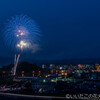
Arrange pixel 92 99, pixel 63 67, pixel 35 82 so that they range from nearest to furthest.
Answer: pixel 92 99 → pixel 35 82 → pixel 63 67

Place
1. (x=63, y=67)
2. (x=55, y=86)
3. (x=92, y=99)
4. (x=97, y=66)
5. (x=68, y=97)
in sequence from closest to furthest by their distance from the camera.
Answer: (x=92, y=99) → (x=68, y=97) → (x=55, y=86) → (x=97, y=66) → (x=63, y=67)

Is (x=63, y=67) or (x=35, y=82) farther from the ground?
(x=63, y=67)

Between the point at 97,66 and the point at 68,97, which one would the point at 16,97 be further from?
the point at 97,66

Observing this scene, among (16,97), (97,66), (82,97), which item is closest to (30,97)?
(16,97)

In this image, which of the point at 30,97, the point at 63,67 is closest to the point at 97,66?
the point at 63,67

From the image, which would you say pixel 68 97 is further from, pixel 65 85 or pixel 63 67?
pixel 63 67

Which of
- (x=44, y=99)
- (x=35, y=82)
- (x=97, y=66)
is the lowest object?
(x=44, y=99)

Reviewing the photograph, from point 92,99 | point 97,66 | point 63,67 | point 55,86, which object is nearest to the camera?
point 92,99

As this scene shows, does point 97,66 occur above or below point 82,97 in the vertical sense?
above

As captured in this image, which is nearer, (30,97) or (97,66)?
(30,97)
